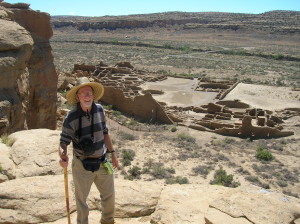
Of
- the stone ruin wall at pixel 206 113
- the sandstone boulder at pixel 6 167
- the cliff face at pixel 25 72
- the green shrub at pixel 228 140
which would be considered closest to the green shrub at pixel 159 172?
the cliff face at pixel 25 72

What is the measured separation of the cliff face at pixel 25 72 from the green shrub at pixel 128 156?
3738mm

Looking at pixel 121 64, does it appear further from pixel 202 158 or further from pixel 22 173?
pixel 22 173

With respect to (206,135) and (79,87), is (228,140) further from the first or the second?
(79,87)

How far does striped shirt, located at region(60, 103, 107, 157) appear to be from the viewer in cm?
459

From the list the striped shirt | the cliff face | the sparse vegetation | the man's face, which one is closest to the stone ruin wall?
the sparse vegetation

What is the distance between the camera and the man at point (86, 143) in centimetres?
460

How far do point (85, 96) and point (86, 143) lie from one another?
0.65m

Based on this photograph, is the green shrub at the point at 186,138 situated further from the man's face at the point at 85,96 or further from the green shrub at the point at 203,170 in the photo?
the man's face at the point at 85,96

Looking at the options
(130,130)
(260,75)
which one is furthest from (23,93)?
(260,75)

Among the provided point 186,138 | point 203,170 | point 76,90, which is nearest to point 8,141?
point 76,90

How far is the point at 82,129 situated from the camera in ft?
15.1

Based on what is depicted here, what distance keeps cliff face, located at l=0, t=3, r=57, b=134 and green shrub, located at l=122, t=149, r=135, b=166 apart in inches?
147

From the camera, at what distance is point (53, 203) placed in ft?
17.7

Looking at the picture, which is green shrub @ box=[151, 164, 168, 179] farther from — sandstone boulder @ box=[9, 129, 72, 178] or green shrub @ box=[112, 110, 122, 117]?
green shrub @ box=[112, 110, 122, 117]
